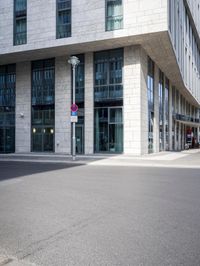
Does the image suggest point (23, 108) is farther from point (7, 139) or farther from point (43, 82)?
point (7, 139)

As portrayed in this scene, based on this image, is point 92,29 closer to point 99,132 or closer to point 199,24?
point 99,132

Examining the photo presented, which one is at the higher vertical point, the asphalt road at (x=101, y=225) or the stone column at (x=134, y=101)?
the stone column at (x=134, y=101)

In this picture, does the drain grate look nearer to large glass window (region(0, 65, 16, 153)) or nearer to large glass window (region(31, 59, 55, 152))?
large glass window (region(31, 59, 55, 152))

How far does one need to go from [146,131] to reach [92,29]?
9.21 meters

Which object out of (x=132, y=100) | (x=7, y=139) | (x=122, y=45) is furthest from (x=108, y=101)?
(x=7, y=139)

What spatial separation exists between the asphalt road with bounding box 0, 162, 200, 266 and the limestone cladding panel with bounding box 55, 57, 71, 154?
1661cm

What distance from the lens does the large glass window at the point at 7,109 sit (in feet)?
92.5

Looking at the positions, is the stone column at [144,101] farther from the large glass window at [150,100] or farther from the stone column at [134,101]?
the large glass window at [150,100]

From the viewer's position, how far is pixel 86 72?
986 inches

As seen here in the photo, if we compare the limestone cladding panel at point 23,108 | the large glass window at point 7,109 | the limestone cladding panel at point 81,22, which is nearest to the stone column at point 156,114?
the limestone cladding panel at point 81,22

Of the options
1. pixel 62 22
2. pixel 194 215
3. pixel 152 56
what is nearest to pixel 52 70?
pixel 62 22

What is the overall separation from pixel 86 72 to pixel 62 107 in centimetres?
370

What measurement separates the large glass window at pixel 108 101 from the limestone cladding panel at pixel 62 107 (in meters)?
2.50

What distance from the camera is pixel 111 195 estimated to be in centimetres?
784
